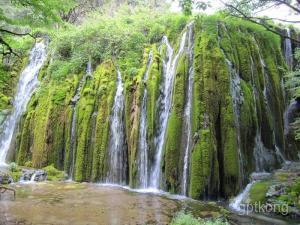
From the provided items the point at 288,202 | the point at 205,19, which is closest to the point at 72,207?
the point at 288,202

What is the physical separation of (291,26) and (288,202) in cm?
1103

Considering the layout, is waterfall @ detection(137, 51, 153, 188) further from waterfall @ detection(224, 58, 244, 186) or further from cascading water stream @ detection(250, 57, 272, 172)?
cascading water stream @ detection(250, 57, 272, 172)

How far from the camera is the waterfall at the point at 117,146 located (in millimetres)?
12938

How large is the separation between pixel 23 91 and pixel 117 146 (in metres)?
7.69

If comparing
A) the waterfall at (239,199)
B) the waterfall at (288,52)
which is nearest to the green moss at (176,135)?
the waterfall at (239,199)

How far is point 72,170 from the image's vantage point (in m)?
13.9

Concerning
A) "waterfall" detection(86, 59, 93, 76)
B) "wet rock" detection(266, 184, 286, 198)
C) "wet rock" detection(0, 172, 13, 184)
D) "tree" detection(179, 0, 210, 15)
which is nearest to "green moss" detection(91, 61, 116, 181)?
"waterfall" detection(86, 59, 93, 76)

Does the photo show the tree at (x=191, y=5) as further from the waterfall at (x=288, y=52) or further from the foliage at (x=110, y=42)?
the waterfall at (x=288, y=52)

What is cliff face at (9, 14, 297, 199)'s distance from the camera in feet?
36.1

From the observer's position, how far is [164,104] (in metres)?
13.0

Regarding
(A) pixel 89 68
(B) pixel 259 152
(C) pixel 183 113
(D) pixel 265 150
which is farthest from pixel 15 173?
(D) pixel 265 150

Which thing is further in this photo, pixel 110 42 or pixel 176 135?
pixel 110 42

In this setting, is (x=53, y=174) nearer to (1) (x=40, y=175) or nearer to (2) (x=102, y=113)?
(1) (x=40, y=175)

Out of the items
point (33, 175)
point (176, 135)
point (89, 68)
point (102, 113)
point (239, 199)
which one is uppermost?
point (89, 68)
